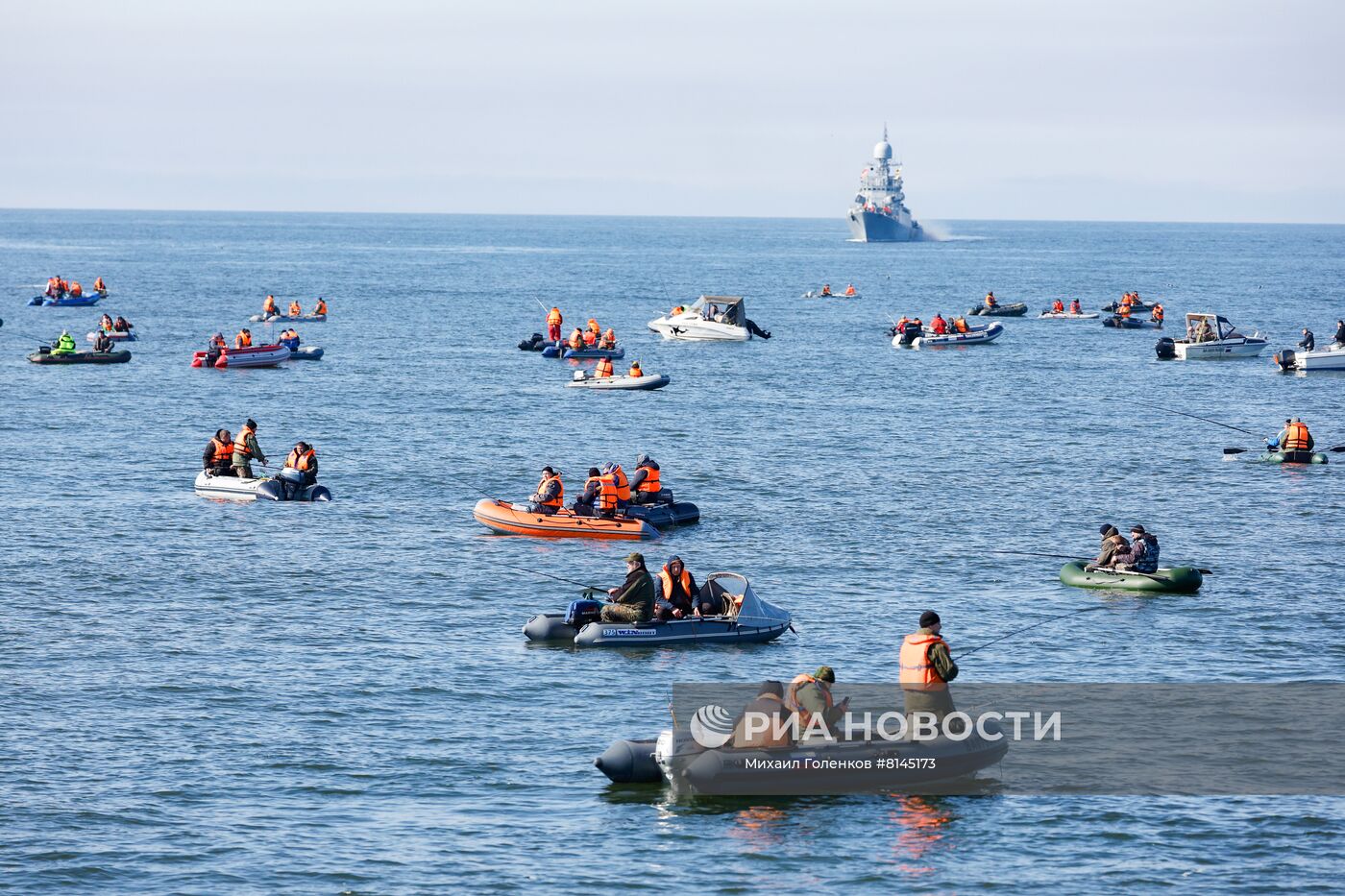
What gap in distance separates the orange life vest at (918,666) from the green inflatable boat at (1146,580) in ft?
47.8

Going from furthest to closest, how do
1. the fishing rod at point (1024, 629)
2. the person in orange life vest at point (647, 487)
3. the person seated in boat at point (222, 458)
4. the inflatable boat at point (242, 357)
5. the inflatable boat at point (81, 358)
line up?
the inflatable boat at point (242, 357) → the inflatable boat at point (81, 358) → the person seated in boat at point (222, 458) → the person in orange life vest at point (647, 487) → the fishing rod at point (1024, 629)

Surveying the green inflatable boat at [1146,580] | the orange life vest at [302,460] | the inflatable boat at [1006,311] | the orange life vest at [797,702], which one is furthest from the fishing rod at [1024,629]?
the inflatable boat at [1006,311]

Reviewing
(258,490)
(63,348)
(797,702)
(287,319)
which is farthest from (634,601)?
(287,319)

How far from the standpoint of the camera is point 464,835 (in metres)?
22.9

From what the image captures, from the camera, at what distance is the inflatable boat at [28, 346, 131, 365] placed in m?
84.6

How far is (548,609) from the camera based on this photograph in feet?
117

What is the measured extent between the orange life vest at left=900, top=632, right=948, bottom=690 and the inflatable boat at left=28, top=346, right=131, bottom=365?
70.5 metres

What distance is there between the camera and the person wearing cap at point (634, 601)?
32.1 meters

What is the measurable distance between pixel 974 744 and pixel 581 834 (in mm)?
6182

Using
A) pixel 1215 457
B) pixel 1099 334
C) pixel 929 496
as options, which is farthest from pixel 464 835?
pixel 1099 334

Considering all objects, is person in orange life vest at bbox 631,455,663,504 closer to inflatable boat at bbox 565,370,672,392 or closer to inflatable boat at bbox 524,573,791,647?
inflatable boat at bbox 524,573,791,647

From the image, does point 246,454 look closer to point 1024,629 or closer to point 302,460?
point 302,460

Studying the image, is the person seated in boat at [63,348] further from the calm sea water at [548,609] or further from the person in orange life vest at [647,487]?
the person in orange life vest at [647,487]

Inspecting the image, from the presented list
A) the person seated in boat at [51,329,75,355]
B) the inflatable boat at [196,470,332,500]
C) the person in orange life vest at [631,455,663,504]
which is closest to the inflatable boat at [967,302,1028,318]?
the person seated in boat at [51,329,75,355]
